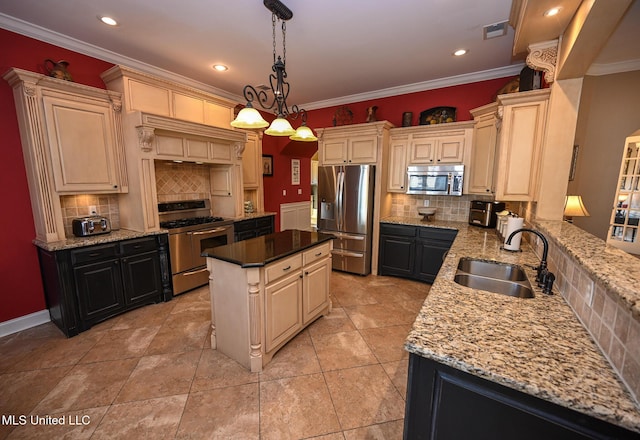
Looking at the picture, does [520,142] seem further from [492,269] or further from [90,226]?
[90,226]

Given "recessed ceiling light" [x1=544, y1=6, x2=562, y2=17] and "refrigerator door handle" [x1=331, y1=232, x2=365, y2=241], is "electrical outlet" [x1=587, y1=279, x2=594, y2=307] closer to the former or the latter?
"recessed ceiling light" [x1=544, y1=6, x2=562, y2=17]

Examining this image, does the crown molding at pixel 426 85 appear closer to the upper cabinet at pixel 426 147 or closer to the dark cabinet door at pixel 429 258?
the upper cabinet at pixel 426 147

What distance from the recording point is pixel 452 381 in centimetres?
94

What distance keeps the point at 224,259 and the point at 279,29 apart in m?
2.16

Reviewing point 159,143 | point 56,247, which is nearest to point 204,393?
point 56,247

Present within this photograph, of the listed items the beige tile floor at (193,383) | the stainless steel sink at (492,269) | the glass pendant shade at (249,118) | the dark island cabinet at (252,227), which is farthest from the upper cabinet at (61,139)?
the stainless steel sink at (492,269)

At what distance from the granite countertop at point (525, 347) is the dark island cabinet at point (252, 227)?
318 cm

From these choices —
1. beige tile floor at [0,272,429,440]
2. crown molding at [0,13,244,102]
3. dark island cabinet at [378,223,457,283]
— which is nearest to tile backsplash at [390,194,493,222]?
dark island cabinet at [378,223,457,283]

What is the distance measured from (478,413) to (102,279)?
330 centimetres

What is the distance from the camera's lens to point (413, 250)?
3.83 meters

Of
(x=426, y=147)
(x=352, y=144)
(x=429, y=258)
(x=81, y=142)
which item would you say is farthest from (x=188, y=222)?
(x=426, y=147)

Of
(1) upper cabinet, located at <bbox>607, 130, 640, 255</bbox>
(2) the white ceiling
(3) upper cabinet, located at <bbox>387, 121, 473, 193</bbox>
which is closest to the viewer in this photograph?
(2) the white ceiling

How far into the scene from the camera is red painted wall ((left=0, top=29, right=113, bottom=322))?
241cm

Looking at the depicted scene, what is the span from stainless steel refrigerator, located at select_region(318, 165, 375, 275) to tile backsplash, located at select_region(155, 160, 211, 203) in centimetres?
186
